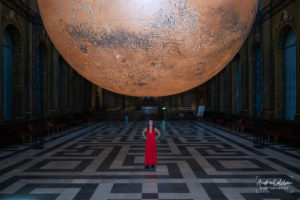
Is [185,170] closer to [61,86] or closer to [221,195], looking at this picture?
[221,195]

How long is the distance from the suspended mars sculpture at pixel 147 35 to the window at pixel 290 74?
11.4 metres

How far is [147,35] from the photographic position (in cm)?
132

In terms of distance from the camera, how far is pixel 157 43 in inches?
53.4

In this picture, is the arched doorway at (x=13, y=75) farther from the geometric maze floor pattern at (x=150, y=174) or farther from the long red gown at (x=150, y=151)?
the long red gown at (x=150, y=151)

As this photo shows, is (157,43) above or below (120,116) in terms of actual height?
above

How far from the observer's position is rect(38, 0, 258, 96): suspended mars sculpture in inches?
50.9

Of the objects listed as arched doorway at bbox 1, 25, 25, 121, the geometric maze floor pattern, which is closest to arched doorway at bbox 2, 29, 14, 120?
arched doorway at bbox 1, 25, 25, 121

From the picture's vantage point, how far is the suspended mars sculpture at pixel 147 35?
129cm

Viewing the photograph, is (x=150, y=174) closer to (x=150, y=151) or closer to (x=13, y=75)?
(x=150, y=151)

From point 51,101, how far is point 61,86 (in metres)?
3.03

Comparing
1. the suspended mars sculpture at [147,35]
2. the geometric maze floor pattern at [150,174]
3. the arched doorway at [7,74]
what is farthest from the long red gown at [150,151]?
the arched doorway at [7,74]

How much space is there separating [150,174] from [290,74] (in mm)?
9293

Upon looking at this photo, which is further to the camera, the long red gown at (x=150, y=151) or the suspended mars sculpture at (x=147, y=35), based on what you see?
the long red gown at (x=150, y=151)

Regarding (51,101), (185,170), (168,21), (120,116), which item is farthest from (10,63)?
(120,116)
